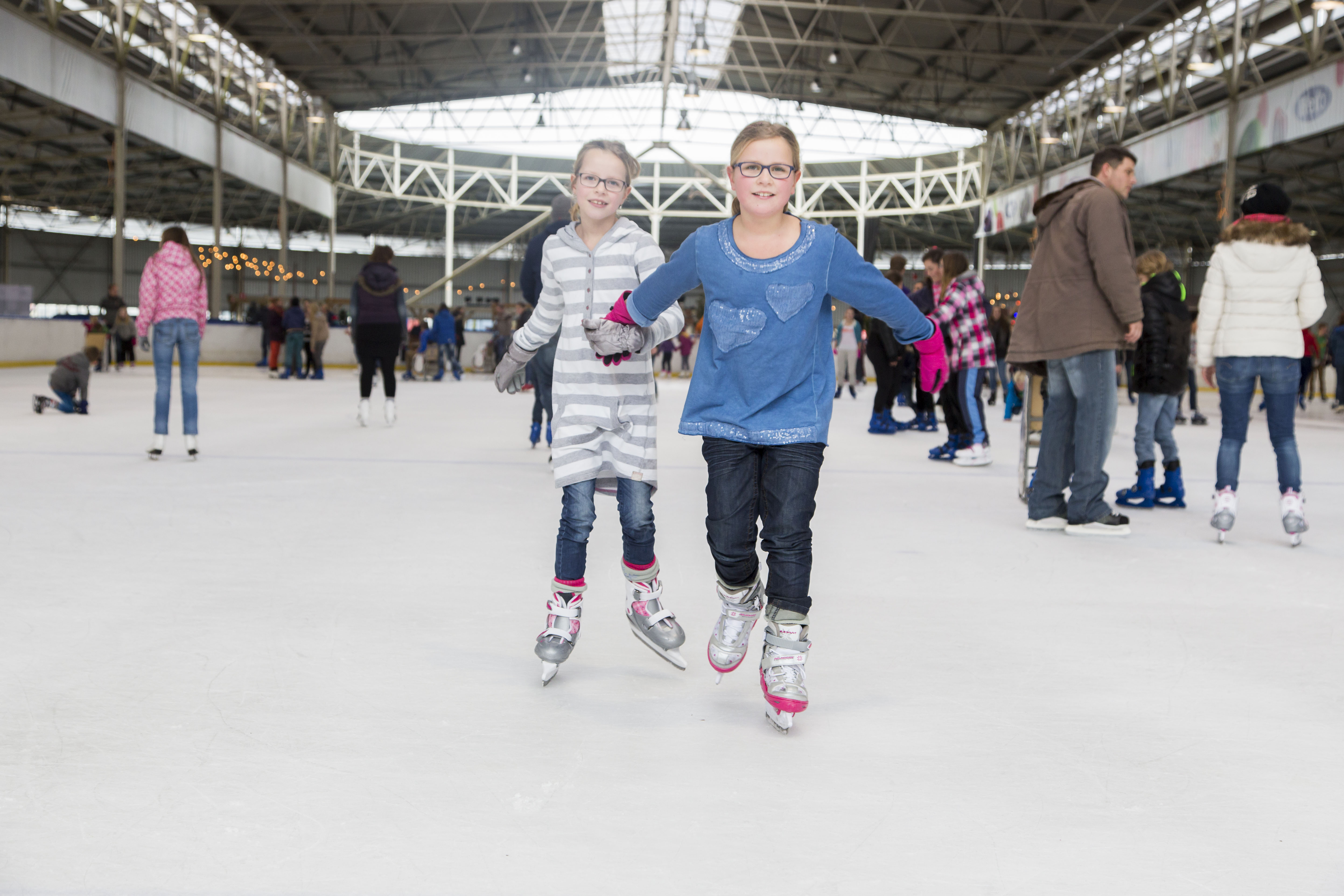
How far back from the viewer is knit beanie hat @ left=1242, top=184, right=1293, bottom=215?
4.60m

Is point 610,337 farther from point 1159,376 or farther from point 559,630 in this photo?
point 1159,376

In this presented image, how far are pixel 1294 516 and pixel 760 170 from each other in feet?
10.8

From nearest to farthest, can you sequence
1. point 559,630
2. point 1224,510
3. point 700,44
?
point 559,630
point 1224,510
point 700,44

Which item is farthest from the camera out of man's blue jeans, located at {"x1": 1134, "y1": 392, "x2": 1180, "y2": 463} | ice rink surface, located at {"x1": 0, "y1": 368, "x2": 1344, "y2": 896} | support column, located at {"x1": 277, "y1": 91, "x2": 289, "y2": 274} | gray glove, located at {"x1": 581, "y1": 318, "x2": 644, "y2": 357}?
support column, located at {"x1": 277, "y1": 91, "x2": 289, "y2": 274}

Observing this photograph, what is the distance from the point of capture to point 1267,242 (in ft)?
15.0

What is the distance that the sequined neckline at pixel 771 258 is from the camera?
235 centimetres

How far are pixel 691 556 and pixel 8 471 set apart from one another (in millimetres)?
3863

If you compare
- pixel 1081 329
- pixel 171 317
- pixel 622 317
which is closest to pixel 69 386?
pixel 171 317

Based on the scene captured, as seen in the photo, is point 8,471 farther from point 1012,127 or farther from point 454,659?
point 1012,127

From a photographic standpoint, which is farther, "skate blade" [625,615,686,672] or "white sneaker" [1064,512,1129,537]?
"white sneaker" [1064,512,1129,537]

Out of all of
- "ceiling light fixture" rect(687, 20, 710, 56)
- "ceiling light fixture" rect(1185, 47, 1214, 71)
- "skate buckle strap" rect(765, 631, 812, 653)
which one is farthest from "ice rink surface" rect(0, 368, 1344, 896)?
"ceiling light fixture" rect(687, 20, 710, 56)

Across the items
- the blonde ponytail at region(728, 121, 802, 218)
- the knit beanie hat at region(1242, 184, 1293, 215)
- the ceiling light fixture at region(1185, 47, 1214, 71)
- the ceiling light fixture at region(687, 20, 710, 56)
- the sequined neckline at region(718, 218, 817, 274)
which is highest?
the ceiling light fixture at region(687, 20, 710, 56)

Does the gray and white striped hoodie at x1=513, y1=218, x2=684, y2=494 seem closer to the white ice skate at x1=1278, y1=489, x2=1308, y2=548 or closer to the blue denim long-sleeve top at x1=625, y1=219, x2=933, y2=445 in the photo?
the blue denim long-sleeve top at x1=625, y1=219, x2=933, y2=445

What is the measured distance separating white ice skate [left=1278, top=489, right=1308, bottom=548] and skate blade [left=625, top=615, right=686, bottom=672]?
2990mm
